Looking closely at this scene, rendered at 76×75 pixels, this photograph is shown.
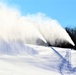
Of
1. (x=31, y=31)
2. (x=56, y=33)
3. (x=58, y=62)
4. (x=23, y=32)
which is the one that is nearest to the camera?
(x=58, y=62)

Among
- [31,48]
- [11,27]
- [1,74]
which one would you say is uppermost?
[11,27]

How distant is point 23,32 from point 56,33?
9.22ft

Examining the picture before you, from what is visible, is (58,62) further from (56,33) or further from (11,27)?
(56,33)

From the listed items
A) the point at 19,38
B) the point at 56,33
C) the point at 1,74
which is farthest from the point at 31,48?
the point at 56,33

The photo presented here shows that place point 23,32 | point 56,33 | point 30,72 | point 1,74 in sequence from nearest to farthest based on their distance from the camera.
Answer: point 1,74
point 30,72
point 23,32
point 56,33

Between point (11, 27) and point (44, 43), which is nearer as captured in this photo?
point (11, 27)

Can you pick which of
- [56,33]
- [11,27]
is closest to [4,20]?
[11,27]

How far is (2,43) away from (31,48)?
55cm

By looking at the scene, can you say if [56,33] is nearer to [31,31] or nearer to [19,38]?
[31,31]

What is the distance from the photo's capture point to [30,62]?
4410 millimetres

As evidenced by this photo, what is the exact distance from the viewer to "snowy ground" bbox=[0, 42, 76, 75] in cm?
412

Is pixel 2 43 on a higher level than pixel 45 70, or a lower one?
higher

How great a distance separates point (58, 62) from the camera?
4.64 metres

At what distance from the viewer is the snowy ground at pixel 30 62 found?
4121 mm
